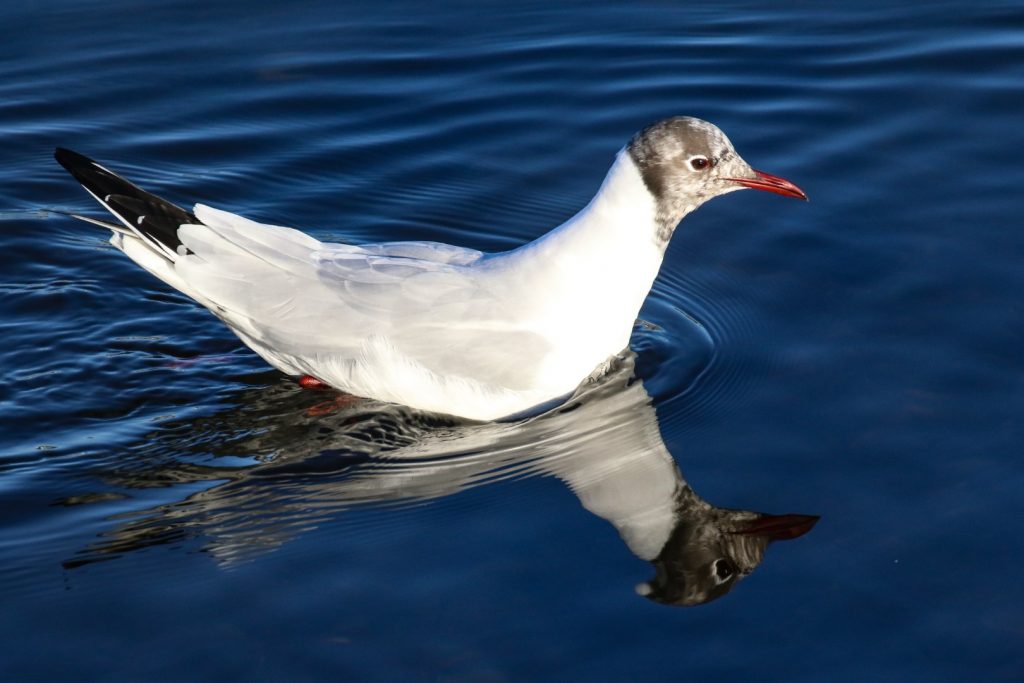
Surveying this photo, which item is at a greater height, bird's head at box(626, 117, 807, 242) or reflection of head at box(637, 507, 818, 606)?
bird's head at box(626, 117, 807, 242)

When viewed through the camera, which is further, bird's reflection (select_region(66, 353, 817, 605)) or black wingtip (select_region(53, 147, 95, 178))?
black wingtip (select_region(53, 147, 95, 178))

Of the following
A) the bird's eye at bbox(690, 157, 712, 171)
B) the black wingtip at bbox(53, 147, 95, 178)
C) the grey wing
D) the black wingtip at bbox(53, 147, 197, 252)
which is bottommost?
the grey wing

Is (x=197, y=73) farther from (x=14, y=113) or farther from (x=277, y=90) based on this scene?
(x=14, y=113)

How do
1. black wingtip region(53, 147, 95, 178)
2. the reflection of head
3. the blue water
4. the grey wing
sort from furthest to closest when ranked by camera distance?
1. black wingtip region(53, 147, 95, 178)
2. the grey wing
3. the reflection of head
4. the blue water

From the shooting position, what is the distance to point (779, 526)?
18.9 ft

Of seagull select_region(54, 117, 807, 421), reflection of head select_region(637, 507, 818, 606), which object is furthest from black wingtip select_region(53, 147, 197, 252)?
reflection of head select_region(637, 507, 818, 606)

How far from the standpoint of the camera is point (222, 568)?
5516 millimetres

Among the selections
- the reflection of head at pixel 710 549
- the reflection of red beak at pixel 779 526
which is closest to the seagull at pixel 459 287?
the reflection of head at pixel 710 549

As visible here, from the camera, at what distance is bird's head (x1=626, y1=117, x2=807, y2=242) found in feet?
22.0

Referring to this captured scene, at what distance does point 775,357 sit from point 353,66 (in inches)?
179

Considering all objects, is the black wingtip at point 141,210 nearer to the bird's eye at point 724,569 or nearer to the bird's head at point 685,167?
the bird's head at point 685,167

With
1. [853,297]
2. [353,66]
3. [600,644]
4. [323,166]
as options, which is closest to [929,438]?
[853,297]

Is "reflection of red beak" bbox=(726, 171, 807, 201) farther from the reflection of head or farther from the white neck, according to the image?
the reflection of head

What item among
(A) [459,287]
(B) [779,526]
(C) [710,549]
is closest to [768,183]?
(A) [459,287]
